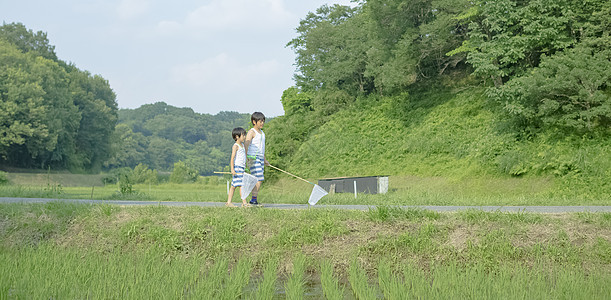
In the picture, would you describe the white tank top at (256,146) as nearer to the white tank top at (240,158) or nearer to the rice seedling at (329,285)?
the white tank top at (240,158)

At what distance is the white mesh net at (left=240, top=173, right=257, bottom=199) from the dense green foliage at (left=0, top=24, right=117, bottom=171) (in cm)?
5553

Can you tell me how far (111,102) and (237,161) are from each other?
82.3m

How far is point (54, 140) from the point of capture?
61438 millimetres

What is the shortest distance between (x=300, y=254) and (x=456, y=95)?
84.5 feet

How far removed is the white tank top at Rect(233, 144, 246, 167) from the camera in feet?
34.3

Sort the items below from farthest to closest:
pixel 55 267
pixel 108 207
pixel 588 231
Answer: pixel 108 207, pixel 588 231, pixel 55 267

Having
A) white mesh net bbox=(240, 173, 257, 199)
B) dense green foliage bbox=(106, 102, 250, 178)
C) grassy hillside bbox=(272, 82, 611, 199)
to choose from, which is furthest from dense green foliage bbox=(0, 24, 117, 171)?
white mesh net bbox=(240, 173, 257, 199)

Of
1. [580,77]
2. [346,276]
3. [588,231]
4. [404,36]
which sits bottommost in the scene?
[346,276]

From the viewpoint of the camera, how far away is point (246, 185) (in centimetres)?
1030

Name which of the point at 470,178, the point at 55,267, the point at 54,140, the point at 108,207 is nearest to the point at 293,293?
the point at 55,267

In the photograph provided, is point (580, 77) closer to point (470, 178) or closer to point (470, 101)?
point (470, 178)

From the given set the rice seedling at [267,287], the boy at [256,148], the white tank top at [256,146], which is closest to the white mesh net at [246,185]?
the boy at [256,148]

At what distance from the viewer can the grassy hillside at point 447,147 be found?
20.0 meters

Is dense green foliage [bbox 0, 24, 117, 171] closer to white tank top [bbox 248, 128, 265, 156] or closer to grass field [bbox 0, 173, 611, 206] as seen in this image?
grass field [bbox 0, 173, 611, 206]
